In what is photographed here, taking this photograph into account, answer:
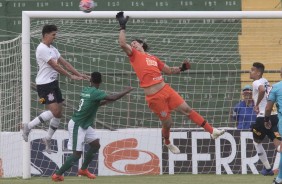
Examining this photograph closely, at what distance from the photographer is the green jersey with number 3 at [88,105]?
15.6 meters

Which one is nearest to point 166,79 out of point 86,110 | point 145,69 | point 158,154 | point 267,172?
point 158,154

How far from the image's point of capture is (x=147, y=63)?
15.7 m

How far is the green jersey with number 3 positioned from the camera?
15625 millimetres

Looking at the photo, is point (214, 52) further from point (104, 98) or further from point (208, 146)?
point (104, 98)

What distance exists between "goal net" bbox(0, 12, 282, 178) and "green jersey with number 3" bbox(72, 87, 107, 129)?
1.29m

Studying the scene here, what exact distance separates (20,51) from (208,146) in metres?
4.47

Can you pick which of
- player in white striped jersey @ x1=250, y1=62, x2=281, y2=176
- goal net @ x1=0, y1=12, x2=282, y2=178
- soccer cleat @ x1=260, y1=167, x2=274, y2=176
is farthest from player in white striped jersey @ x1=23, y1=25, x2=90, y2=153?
soccer cleat @ x1=260, y1=167, x2=274, y2=176

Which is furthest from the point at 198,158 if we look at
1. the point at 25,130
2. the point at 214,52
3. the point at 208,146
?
the point at 25,130

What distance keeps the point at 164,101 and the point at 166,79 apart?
562cm

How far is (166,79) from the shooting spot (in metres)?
21.2

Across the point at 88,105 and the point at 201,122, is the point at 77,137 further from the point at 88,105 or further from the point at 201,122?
the point at 201,122

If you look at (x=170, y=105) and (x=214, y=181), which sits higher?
(x=170, y=105)

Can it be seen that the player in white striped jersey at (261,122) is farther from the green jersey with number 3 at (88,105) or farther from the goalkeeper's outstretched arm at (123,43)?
the green jersey with number 3 at (88,105)

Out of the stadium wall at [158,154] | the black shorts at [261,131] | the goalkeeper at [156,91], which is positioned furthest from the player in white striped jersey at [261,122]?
the goalkeeper at [156,91]
